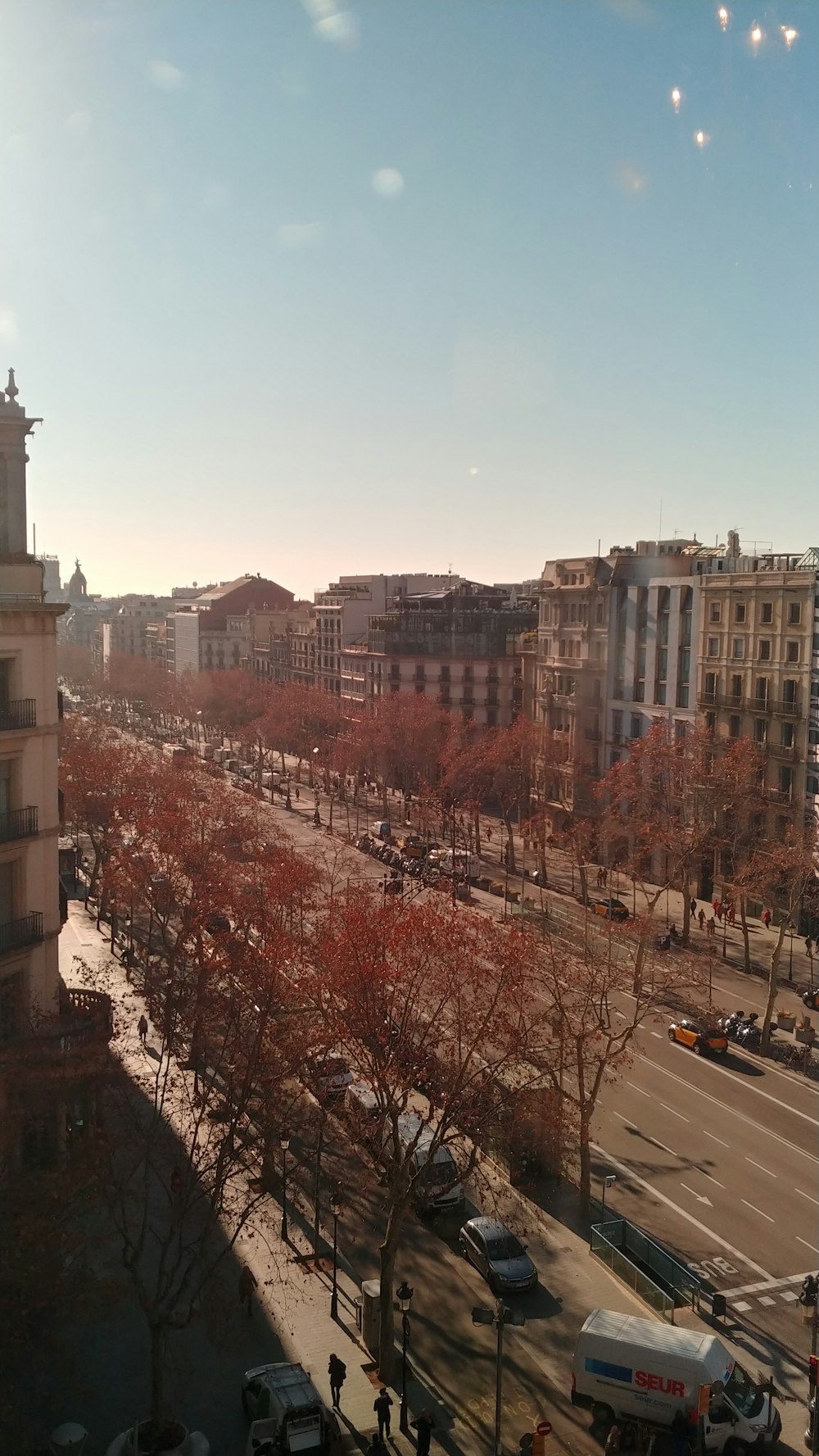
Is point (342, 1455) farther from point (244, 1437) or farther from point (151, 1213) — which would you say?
point (151, 1213)

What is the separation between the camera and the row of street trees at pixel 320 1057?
62.7ft

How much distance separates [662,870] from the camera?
5709 cm

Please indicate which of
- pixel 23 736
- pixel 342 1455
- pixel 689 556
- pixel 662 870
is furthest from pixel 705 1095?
pixel 689 556

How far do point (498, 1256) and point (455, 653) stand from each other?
62574mm

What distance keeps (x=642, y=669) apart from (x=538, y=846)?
11328 millimetres

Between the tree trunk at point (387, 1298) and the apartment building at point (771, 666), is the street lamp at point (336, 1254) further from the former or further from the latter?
the apartment building at point (771, 666)

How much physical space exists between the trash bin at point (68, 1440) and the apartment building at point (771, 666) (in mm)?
38688

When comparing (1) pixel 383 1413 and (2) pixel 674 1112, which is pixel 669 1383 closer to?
(1) pixel 383 1413

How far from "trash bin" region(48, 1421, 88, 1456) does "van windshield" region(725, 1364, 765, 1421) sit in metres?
10.2

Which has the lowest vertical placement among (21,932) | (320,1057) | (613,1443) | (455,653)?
(613,1443)

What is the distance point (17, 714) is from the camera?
23.1 metres

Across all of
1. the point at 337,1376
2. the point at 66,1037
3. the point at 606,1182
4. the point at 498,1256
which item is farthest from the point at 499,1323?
the point at 66,1037

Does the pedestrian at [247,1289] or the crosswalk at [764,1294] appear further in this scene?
the crosswalk at [764,1294]

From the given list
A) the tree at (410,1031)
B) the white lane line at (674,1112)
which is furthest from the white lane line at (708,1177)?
the tree at (410,1031)
